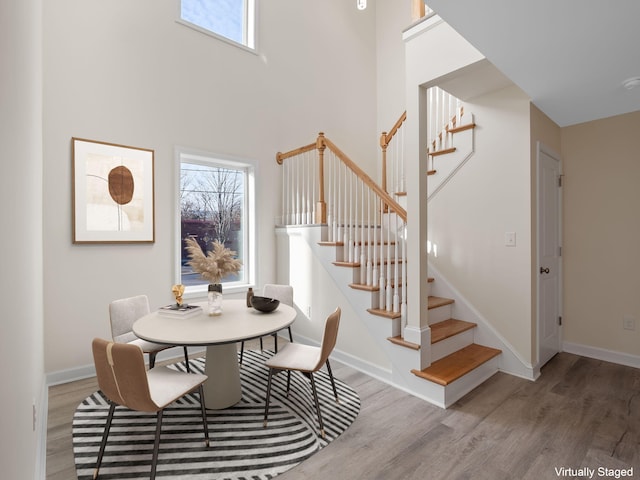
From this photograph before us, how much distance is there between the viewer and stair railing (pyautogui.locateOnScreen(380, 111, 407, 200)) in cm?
422

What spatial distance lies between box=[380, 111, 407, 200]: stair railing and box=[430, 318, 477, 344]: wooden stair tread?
1699mm

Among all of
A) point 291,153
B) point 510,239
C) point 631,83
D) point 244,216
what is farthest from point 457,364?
point 291,153

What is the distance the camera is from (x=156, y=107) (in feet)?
11.2

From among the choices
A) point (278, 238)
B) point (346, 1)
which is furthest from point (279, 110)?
point (346, 1)

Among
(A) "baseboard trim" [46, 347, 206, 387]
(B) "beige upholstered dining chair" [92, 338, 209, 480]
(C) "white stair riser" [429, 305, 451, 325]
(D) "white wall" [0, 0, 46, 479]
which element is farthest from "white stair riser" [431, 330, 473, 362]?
(A) "baseboard trim" [46, 347, 206, 387]

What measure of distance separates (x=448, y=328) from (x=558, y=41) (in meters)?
2.36

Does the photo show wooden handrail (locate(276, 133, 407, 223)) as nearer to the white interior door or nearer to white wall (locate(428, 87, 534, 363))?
white wall (locate(428, 87, 534, 363))

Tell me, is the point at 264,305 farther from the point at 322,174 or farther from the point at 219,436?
the point at 322,174

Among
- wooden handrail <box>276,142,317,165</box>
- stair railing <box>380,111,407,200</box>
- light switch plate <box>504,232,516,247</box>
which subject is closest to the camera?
light switch plate <box>504,232,516,247</box>

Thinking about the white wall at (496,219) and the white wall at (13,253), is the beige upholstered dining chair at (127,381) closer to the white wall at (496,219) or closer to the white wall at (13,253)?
the white wall at (13,253)

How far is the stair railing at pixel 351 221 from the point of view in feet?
9.63

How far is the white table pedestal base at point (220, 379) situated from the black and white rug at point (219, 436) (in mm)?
62

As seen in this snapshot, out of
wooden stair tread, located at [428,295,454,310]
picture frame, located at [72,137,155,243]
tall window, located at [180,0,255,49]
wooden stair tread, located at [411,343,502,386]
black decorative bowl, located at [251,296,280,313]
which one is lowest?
wooden stair tread, located at [411,343,502,386]

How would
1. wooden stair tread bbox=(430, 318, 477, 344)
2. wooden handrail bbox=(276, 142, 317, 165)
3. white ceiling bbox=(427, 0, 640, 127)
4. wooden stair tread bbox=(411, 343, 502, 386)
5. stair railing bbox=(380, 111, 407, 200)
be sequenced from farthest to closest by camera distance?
stair railing bbox=(380, 111, 407, 200) < wooden handrail bbox=(276, 142, 317, 165) < wooden stair tread bbox=(430, 318, 477, 344) < wooden stair tread bbox=(411, 343, 502, 386) < white ceiling bbox=(427, 0, 640, 127)
